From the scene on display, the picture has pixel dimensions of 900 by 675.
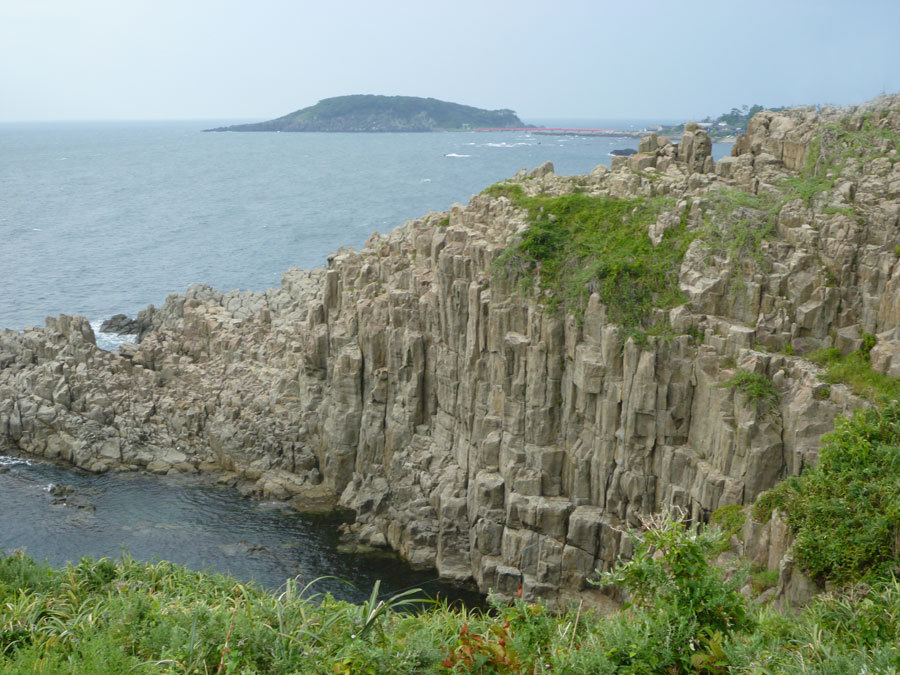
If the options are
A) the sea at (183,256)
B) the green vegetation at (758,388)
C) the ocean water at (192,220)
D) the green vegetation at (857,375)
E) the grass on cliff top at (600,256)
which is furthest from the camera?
the ocean water at (192,220)

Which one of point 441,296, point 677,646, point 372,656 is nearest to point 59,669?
point 372,656

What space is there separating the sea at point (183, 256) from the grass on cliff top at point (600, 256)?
1629cm

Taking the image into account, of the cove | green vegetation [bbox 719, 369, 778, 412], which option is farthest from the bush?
the cove

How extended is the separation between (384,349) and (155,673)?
35450 millimetres

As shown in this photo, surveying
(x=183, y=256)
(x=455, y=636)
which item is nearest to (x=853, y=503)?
(x=455, y=636)

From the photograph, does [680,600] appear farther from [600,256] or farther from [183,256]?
[183,256]

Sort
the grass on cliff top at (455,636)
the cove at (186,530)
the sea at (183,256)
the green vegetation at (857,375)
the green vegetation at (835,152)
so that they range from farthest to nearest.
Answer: the sea at (183,256) → the cove at (186,530) → the green vegetation at (835,152) → the green vegetation at (857,375) → the grass on cliff top at (455,636)

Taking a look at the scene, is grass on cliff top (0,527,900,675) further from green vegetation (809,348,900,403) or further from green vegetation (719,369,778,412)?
green vegetation (719,369,778,412)

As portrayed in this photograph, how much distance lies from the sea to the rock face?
3390 mm

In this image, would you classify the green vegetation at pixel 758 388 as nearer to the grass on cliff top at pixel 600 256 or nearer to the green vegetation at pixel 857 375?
the green vegetation at pixel 857 375

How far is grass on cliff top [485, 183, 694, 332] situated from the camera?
38.8m

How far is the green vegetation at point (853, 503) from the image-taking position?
23.1 m

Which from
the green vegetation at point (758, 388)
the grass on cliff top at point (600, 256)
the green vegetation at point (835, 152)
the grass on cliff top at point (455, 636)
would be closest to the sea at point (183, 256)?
the grass on cliff top at point (455, 636)

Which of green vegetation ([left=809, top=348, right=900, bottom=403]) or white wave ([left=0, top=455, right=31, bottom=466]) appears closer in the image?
green vegetation ([left=809, top=348, right=900, bottom=403])
